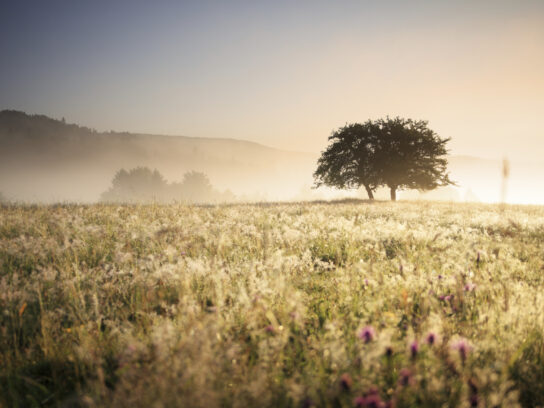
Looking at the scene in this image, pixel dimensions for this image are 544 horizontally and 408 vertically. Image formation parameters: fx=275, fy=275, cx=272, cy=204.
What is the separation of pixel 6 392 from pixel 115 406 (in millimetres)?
1074

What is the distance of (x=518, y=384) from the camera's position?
74.9 inches

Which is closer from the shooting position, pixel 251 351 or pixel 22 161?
pixel 251 351

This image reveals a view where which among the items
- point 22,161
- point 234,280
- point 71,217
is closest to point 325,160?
point 71,217

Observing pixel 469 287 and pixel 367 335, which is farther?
pixel 469 287

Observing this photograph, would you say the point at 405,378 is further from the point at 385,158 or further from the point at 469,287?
the point at 385,158

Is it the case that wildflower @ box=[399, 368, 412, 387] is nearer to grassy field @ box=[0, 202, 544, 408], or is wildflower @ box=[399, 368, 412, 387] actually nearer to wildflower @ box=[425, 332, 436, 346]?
grassy field @ box=[0, 202, 544, 408]

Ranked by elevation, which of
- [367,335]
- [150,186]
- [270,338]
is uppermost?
[150,186]

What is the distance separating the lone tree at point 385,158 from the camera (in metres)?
30.5

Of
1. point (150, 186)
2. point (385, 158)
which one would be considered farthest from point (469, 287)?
point (150, 186)

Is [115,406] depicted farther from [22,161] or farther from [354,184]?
[22,161]

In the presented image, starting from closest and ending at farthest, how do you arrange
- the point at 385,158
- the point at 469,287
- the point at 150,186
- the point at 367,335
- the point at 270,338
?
the point at 367,335 → the point at 270,338 → the point at 469,287 → the point at 385,158 → the point at 150,186

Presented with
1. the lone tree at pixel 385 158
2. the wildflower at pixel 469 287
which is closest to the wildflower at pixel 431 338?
the wildflower at pixel 469 287

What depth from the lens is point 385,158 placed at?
102ft

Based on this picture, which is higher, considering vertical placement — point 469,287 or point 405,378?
point 469,287
